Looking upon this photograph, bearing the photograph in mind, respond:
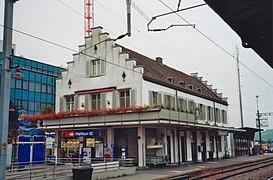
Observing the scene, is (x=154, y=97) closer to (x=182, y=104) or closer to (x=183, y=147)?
(x=182, y=104)

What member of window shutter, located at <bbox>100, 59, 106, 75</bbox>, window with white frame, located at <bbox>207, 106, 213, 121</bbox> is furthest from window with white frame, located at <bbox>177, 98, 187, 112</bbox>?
window shutter, located at <bbox>100, 59, 106, 75</bbox>

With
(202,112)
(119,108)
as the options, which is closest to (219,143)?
(202,112)

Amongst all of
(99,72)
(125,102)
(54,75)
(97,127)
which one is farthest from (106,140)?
(54,75)

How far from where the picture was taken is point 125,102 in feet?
94.0

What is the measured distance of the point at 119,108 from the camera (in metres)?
26.7

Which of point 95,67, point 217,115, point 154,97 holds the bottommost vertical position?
point 217,115

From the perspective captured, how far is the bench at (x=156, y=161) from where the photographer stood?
26.9 metres

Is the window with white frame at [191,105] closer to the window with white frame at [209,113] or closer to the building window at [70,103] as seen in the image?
the window with white frame at [209,113]

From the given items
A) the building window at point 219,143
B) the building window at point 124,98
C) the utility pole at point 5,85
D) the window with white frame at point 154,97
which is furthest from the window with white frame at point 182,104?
the utility pole at point 5,85

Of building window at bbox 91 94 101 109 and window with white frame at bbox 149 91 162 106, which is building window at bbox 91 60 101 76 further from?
window with white frame at bbox 149 91 162 106

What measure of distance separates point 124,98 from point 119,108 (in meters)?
2.37

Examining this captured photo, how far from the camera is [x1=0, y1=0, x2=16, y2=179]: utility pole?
10734 millimetres

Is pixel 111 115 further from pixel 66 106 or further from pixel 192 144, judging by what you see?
pixel 192 144

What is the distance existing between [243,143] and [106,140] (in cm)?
3252
